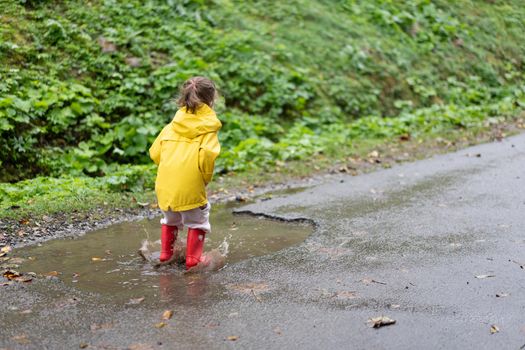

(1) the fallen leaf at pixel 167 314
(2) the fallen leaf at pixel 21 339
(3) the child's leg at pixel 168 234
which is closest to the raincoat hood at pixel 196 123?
(3) the child's leg at pixel 168 234

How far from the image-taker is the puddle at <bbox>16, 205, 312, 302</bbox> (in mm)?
5162

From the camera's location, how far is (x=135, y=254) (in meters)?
6.11

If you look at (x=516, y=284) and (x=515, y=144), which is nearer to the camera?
(x=516, y=284)

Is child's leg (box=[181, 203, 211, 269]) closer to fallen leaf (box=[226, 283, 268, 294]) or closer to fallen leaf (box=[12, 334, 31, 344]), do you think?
fallen leaf (box=[226, 283, 268, 294])

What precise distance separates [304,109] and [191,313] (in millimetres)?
8538

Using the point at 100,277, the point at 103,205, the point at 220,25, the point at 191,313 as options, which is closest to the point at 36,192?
the point at 103,205

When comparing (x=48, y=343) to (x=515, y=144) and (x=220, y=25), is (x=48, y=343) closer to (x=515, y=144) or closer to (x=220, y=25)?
(x=515, y=144)

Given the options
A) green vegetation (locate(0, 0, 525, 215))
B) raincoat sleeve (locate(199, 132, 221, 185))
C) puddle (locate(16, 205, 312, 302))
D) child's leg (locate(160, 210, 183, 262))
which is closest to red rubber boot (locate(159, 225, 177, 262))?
child's leg (locate(160, 210, 183, 262))

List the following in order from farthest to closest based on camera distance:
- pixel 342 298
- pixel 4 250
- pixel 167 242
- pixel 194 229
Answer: pixel 4 250, pixel 167 242, pixel 194 229, pixel 342 298

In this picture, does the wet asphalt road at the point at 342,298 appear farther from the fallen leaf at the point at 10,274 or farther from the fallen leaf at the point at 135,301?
the fallen leaf at the point at 10,274

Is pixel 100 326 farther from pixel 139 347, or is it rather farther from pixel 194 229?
pixel 194 229

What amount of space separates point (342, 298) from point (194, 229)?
1.48 metres

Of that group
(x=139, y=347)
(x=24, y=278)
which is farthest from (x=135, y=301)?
(x=24, y=278)

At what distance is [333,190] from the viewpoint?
873 centimetres
